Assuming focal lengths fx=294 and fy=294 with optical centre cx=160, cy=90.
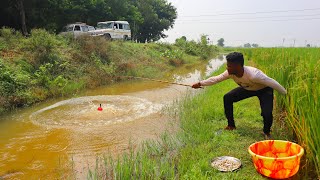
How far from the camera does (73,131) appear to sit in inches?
251

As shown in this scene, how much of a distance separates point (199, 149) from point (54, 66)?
878cm

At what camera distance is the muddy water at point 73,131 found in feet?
15.2

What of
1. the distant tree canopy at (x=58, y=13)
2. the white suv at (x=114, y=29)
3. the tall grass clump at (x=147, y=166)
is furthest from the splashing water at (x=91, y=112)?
the white suv at (x=114, y=29)

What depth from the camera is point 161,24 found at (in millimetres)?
40281

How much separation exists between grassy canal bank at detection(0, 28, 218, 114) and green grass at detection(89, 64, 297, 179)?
543 cm

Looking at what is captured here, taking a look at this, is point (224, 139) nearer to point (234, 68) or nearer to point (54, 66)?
point (234, 68)

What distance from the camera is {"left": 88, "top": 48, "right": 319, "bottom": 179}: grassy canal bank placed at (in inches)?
130

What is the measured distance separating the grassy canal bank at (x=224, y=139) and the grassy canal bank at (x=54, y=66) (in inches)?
210

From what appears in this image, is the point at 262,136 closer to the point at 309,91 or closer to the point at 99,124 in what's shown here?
the point at 309,91

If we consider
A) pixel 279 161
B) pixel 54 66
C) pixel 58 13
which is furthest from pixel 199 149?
pixel 58 13

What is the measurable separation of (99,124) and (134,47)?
13.1 m

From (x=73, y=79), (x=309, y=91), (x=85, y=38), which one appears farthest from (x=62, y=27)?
(x=309, y=91)

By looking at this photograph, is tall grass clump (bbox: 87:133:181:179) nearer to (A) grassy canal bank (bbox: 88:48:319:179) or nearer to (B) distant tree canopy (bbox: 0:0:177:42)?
(A) grassy canal bank (bbox: 88:48:319:179)

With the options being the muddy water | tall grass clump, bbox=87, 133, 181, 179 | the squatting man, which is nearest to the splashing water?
the muddy water
